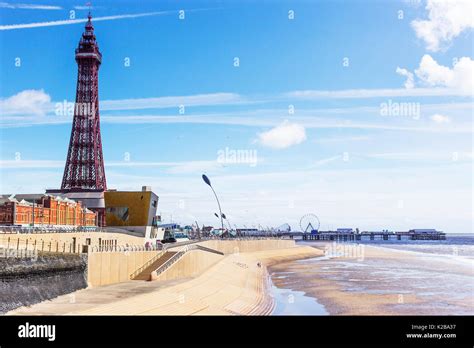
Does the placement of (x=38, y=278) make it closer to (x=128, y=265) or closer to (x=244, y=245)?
(x=128, y=265)

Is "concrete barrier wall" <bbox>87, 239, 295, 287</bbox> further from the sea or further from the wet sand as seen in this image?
the wet sand

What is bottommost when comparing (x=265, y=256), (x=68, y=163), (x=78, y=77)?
(x=265, y=256)

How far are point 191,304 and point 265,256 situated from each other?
6659cm

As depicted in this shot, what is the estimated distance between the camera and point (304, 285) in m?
55.0

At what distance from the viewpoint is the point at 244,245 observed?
95500 millimetres

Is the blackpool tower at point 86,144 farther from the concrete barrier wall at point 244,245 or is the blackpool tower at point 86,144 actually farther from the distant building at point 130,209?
the concrete barrier wall at point 244,245

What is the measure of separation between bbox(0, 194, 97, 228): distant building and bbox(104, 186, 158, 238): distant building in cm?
483

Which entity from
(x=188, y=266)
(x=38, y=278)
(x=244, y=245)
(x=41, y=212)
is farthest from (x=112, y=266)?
(x=244, y=245)

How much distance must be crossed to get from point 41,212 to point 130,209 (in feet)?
68.2

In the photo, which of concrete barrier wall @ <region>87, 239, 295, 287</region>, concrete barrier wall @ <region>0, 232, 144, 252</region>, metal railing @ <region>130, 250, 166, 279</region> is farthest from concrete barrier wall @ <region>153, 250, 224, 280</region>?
concrete barrier wall @ <region>0, 232, 144, 252</region>

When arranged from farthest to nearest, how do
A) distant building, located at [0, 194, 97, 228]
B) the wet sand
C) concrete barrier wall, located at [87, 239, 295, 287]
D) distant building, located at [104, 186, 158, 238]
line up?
distant building, located at [104, 186, 158, 238] < distant building, located at [0, 194, 97, 228] < the wet sand < concrete barrier wall, located at [87, 239, 295, 287]

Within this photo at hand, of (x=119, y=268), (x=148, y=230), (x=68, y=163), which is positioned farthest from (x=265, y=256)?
(x=119, y=268)

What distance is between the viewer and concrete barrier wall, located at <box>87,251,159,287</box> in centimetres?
3756
